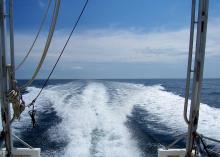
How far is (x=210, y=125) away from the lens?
12547 millimetres

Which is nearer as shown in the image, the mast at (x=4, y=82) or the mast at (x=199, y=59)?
the mast at (x=199, y=59)

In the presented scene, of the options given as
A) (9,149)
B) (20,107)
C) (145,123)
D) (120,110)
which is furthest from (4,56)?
(120,110)

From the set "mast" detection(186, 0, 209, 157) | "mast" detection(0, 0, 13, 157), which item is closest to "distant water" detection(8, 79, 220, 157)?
"mast" detection(0, 0, 13, 157)

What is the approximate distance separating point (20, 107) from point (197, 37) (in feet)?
6.95

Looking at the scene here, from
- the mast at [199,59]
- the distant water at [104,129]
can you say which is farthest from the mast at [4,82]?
the distant water at [104,129]

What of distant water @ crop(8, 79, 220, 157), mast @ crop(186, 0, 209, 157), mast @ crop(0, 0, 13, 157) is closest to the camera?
mast @ crop(186, 0, 209, 157)

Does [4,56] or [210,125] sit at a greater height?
[4,56]

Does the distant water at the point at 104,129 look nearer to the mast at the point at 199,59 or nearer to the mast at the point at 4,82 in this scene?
the mast at the point at 4,82

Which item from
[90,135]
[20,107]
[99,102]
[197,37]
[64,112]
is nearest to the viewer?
[197,37]

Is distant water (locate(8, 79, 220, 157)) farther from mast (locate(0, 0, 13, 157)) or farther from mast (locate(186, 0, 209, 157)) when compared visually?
mast (locate(186, 0, 209, 157))

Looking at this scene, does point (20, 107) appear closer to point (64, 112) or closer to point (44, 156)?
point (44, 156)

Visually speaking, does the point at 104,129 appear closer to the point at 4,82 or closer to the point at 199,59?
the point at 4,82

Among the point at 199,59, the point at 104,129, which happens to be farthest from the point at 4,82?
the point at 104,129

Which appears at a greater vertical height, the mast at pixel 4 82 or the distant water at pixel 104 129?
the mast at pixel 4 82
